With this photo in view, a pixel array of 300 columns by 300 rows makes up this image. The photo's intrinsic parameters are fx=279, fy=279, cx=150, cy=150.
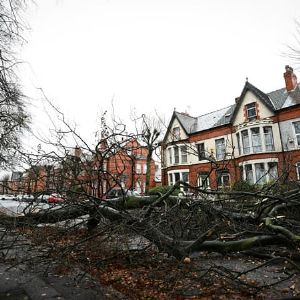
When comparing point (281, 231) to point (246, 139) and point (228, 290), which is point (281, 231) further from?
point (246, 139)

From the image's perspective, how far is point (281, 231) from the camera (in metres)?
3.84

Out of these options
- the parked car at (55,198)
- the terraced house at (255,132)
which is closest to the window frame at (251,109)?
the terraced house at (255,132)

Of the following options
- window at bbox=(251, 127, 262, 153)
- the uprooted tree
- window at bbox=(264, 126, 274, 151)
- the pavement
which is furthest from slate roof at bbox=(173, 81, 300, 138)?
the pavement

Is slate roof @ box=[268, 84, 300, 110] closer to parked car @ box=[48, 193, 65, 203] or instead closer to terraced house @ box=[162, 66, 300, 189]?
terraced house @ box=[162, 66, 300, 189]

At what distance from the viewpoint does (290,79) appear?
2259cm

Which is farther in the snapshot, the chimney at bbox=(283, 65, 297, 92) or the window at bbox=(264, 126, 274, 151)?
the chimney at bbox=(283, 65, 297, 92)

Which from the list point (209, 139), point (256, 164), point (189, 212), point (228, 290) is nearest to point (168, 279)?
point (228, 290)

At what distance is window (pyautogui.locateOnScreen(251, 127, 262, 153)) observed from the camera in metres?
22.3

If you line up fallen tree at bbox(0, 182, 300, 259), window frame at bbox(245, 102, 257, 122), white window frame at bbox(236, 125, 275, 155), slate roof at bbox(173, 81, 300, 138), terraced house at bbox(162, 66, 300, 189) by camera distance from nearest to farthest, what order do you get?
1. fallen tree at bbox(0, 182, 300, 259)
2. terraced house at bbox(162, 66, 300, 189)
3. white window frame at bbox(236, 125, 275, 155)
4. slate roof at bbox(173, 81, 300, 138)
5. window frame at bbox(245, 102, 257, 122)

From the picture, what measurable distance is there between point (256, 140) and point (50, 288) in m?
21.3

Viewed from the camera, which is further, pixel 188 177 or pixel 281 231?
pixel 188 177

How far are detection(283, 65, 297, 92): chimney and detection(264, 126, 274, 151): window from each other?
3.80 m

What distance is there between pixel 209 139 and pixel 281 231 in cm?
2252

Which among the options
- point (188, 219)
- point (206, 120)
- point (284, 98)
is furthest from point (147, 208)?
point (206, 120)
